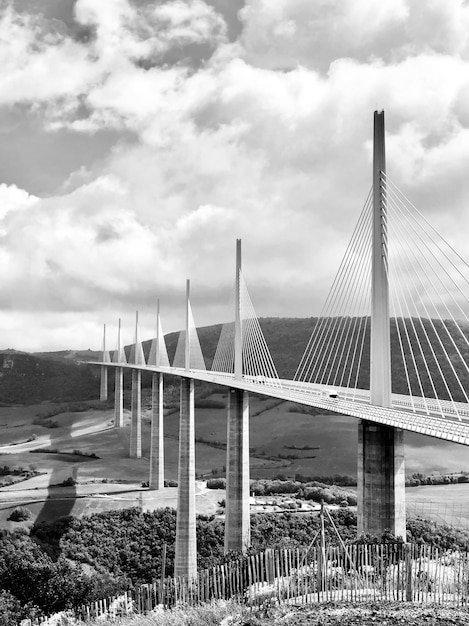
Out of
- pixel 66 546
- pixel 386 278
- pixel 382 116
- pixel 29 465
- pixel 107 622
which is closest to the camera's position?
pixel 107 622

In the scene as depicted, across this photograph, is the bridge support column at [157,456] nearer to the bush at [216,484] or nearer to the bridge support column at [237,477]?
the bush at [216,484]

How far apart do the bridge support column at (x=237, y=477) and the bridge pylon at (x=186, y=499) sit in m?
3.58

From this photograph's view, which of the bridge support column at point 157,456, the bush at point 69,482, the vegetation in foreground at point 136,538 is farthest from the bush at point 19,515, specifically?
the bridge support column at point 157,456

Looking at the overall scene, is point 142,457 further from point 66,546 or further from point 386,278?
point 386,278

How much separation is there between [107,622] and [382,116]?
57.9 ft

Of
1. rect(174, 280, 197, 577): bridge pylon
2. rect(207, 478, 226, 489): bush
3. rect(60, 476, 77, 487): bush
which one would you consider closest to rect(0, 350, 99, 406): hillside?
rect(60, 476, 77, 487): bush

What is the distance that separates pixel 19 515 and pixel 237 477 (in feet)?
71.7

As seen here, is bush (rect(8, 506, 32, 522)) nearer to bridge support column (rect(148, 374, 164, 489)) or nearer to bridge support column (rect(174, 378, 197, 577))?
bridge support column (rect(148, 374, 164, 489))

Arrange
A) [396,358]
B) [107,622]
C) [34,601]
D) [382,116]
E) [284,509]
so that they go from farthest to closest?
[396,358]
[284,509]
[34,601]
[382,116]
[107,622]

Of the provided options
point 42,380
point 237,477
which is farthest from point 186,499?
point 42,380

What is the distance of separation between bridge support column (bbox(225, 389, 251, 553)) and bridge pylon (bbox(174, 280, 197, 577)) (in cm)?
358

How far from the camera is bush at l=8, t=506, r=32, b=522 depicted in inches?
1855

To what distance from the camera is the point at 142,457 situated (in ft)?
259

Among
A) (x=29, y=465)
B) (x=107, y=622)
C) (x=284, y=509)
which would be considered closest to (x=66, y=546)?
(x=284, y=509)
